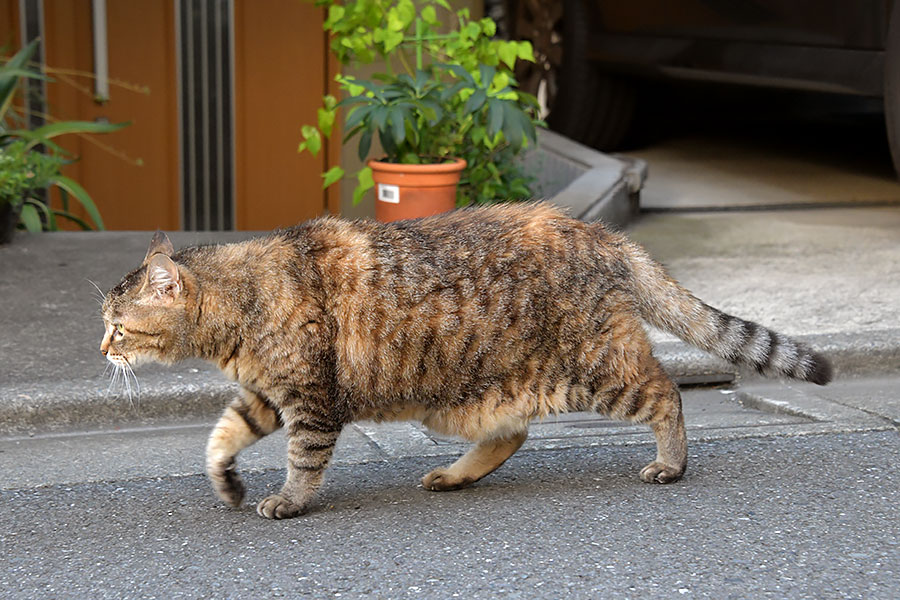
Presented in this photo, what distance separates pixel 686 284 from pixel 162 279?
3032 mm

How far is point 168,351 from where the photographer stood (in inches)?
138

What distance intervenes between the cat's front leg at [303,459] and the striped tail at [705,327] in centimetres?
104

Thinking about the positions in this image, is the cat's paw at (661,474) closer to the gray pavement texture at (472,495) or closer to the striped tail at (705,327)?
the gray pavement texture at (472,495)

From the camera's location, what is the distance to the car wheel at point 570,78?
324 inches

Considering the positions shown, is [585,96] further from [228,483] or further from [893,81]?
[228,483]

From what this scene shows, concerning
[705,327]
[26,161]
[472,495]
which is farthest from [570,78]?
[472,495]

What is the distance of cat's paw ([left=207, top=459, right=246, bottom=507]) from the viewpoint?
350 cm

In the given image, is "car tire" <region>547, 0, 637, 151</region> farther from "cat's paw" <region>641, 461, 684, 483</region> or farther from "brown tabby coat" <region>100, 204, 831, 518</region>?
"cat's paw" <region>641, 461, 684, 483</region>

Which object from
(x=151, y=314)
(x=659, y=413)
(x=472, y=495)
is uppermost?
(x=151, y=314)

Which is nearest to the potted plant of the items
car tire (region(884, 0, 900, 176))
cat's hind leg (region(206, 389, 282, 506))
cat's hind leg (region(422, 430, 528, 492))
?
car tire (region(884, 0, 900, 176))

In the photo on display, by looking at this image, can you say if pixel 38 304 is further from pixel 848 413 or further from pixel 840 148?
pixel 840 148

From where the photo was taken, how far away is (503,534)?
336 centimetres

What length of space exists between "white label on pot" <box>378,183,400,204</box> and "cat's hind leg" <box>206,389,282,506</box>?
257 centimetres

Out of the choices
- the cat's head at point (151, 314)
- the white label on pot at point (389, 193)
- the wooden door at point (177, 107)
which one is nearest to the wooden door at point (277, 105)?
the wooden door at point (177, 107)
